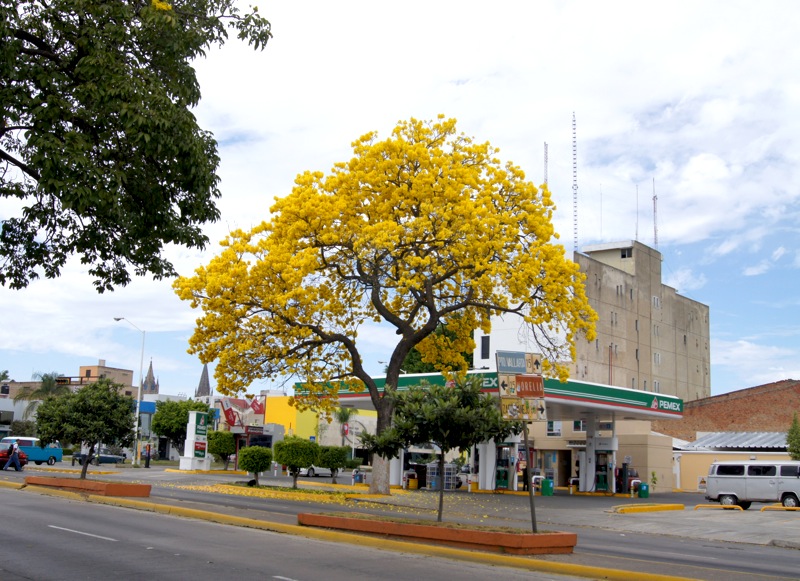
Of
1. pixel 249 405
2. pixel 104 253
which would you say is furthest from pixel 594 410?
pixel 249 405

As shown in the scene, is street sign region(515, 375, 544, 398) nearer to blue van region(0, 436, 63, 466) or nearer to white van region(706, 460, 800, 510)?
white van region(706, 460, 800, 510)

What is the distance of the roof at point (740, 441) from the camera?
53656 millimetres

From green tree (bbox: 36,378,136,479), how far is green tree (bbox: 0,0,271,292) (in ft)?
60.4

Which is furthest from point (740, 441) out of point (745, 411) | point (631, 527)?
point (631, 527)

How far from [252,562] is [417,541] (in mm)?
4101

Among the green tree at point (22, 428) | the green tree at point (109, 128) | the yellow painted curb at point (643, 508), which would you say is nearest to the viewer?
the green tree at point (109, 128)

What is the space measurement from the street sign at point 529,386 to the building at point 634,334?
4412 centimetres

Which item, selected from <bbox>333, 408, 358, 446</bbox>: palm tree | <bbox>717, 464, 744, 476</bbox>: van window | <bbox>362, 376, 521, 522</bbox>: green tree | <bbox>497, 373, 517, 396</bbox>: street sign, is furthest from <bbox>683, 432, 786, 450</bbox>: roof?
<bbox>497, 373, 517, 396</bbox>: street sign

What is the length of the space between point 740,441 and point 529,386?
46.2 m

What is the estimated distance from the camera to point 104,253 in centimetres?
1259

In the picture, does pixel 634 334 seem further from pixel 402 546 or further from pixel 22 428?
pixel 402 546

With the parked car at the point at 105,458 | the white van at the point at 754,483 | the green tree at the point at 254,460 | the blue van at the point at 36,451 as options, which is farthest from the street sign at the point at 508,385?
the parked car at the point at 105,458

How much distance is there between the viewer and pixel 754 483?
33.6 meters

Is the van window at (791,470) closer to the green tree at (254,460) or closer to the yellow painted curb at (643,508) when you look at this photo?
the yellow painted curb at (643,508)
